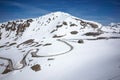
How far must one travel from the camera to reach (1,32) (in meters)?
190

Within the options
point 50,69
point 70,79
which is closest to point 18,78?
point 50,69

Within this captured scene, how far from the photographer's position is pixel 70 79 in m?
30.3

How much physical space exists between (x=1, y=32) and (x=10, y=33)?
18773mm

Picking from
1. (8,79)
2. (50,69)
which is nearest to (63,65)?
(50,69)

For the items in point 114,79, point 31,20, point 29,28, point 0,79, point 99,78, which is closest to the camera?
point 114,79

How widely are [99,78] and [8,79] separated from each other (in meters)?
31.1

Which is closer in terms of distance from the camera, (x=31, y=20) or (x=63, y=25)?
(x=63, y=25)

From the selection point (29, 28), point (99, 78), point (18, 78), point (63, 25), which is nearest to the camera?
point (99, 78)

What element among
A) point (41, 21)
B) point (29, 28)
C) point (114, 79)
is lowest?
point (114, 79)

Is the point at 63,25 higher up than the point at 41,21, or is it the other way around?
the point at 41,21

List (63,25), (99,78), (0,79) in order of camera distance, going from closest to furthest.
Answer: (99,78) < (0,79) < (63,25)

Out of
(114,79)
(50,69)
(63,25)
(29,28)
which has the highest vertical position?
(29,28)

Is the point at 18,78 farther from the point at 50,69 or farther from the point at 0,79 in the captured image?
the point at 50,69

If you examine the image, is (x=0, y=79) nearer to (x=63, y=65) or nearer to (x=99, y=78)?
(x=63, y=65)
